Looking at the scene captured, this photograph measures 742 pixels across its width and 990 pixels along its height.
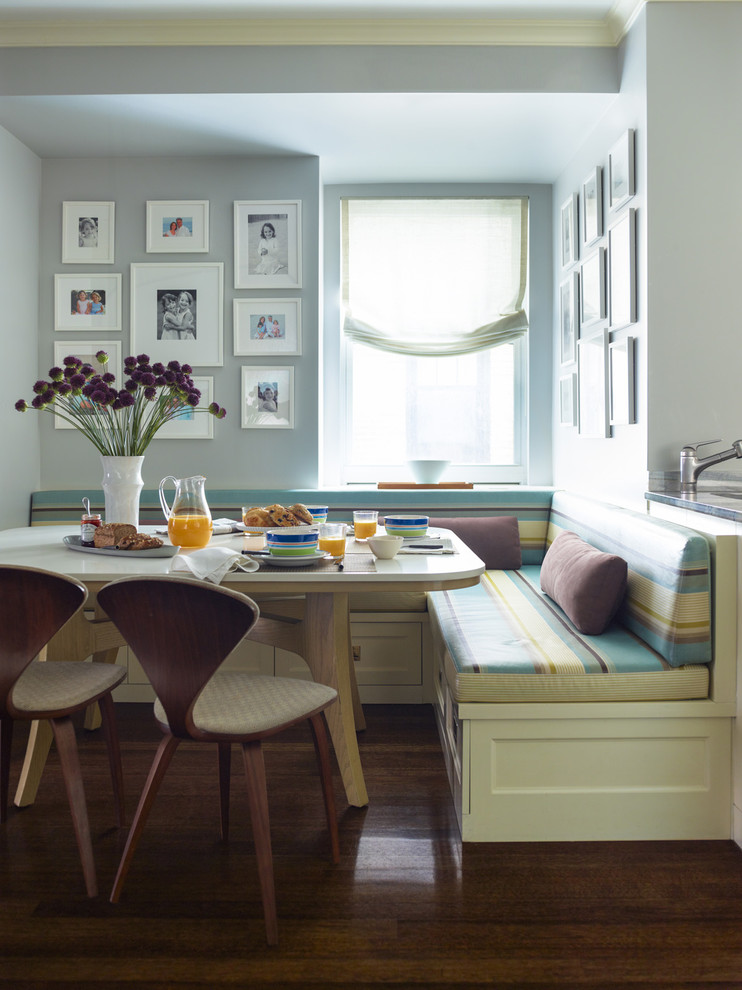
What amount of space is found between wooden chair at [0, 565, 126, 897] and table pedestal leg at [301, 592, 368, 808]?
21.6 inches

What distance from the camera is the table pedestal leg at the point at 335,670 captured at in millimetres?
2143

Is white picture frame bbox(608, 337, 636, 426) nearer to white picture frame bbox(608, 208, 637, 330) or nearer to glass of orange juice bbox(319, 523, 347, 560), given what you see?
white picture frame bbox(608, 208, 637, 330)

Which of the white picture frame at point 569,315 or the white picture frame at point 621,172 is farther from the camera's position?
the white picture frame at point 569,315

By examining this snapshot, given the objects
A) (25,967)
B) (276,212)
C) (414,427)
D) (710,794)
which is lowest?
(25,967)

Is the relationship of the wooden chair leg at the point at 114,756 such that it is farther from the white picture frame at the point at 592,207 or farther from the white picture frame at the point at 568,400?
the white picture frame at the point at 592,207

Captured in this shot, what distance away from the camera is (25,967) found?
59.1 inches

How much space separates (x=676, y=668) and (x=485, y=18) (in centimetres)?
257

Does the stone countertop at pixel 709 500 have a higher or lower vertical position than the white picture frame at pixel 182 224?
lower

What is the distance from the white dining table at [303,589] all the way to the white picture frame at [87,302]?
5.10ft

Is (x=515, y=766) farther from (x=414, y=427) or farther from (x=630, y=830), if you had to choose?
(x=414, y=427)

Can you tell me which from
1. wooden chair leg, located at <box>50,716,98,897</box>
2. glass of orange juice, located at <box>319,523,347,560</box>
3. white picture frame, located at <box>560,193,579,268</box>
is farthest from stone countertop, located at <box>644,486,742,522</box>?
wooden chair leg, located at <box>50,716,98,897</box>

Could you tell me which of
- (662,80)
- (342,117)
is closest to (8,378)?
(342,117)

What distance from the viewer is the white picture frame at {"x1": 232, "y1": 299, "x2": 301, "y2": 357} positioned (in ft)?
12.2

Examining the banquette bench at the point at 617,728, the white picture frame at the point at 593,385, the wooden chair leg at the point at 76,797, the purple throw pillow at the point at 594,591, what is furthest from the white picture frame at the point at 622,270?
the wooden chair leg at the point at 76,797
